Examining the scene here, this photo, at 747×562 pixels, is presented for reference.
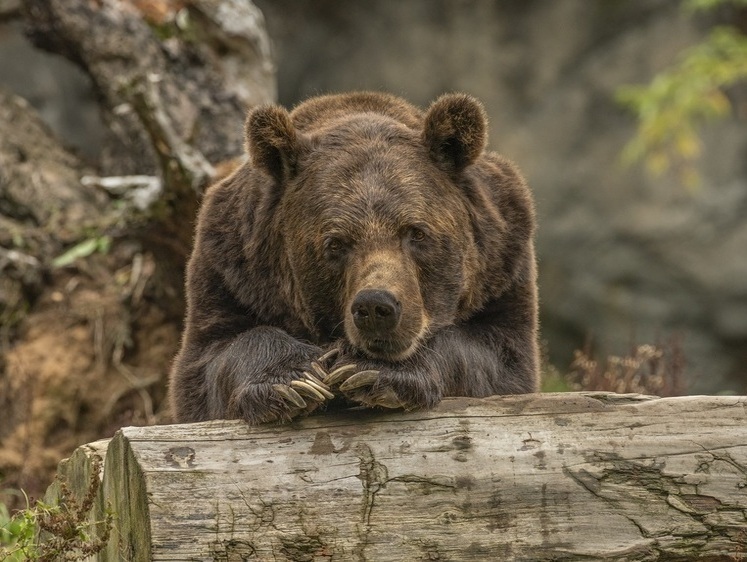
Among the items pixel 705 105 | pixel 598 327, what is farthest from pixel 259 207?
pixel 598 327

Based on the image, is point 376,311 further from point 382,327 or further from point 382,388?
point 382,388

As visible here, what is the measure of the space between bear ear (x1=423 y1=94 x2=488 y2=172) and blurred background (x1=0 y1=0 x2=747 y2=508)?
4.41m

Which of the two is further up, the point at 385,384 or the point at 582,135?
the point at 582,135

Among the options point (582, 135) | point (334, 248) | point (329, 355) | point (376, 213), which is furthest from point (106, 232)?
point (582, 135)

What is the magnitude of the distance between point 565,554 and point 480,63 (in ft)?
38.2

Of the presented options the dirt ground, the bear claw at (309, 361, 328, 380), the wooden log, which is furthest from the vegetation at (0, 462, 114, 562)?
the dirt ground

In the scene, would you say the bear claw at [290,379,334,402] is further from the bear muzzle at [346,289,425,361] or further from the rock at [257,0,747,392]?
the rock at [257,0,747,392]

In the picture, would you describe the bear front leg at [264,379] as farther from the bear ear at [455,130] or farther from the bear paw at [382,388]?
the bear ear at [455,130]

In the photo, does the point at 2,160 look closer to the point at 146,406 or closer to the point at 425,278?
the point at 146,406

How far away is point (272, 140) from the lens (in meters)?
4.77

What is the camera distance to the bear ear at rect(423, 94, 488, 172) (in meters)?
4.81

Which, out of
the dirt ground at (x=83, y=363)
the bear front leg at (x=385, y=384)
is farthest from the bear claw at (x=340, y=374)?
the dirt ground at (x=83, y=363)

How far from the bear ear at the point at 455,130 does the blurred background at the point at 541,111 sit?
4.41 metres

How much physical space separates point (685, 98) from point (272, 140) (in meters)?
8.32
